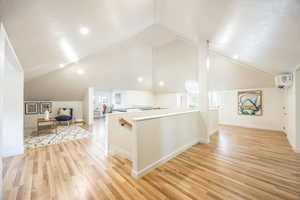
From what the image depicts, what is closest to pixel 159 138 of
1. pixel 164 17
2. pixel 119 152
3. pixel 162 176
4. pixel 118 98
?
pixel 162 176

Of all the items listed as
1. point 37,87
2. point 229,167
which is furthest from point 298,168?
point 37,87

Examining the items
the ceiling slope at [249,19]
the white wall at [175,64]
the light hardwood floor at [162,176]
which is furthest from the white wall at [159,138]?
the white wall at [175,64]

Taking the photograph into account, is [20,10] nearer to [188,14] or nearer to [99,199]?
[99,199]

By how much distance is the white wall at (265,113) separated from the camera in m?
5.20

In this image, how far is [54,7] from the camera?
147 cm

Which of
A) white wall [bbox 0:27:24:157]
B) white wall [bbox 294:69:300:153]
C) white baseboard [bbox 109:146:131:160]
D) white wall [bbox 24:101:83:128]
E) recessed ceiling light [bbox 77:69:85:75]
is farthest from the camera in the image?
white wall [bbox 24:101:83:128]

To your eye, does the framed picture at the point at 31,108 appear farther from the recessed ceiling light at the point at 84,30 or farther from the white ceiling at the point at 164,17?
the recessed ceiling light at the point at 84,30

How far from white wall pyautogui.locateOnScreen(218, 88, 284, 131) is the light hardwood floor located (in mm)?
2993

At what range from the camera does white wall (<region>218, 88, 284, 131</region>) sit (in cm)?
520

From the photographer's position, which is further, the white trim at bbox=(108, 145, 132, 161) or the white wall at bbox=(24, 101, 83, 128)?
the white wall at bbox=(24, 101, 83, 128)

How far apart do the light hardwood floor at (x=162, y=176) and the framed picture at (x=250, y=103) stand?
10.3 ft

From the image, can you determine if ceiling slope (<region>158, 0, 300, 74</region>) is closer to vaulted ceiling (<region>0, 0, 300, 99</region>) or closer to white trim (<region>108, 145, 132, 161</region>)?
vaulted ceiling (<region>0, 0, 300, 99</region>)

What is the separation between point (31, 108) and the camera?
6.27m

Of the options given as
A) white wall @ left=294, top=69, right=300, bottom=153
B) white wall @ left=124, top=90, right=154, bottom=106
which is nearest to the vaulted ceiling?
white wall @ left=294, top=69, right=300, bottom=153
